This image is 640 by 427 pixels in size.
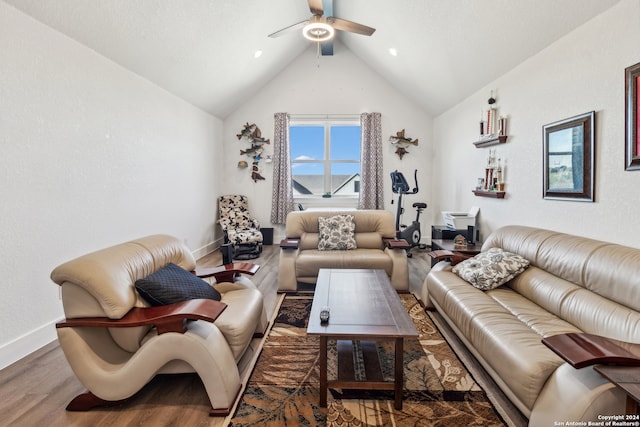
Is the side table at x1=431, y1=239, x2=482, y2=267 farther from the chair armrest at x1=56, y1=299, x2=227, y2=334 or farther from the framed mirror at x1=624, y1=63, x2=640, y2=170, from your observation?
the chair armrest at x1=56, y1=299, x2=227, y2=334

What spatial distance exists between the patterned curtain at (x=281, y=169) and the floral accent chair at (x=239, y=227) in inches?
21.1

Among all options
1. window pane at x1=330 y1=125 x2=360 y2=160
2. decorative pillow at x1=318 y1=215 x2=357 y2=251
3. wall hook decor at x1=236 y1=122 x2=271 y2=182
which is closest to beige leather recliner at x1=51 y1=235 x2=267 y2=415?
decorative pillow at x1=318 y1=215 x2=357 y2=251

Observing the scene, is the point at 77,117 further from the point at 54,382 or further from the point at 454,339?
the point at 454,339

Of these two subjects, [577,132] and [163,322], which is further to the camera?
[577,132]

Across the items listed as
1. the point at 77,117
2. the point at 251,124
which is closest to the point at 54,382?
the point at 77,117

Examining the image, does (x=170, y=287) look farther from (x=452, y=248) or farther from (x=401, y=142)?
(x=401, y=142)

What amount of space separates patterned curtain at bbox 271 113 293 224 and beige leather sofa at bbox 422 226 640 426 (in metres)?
3.95

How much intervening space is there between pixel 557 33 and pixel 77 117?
13.7ft

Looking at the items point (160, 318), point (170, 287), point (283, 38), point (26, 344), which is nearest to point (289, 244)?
point (170, 287)

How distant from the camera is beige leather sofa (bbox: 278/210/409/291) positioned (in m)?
3.51

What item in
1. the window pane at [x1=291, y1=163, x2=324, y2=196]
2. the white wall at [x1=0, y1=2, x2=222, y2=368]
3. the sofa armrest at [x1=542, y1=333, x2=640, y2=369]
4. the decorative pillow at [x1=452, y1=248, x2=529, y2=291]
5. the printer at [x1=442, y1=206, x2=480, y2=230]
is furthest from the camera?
the window pane at [x1=291, y1=163, x2=324, y2=196]

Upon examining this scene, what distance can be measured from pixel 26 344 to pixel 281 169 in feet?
14.9

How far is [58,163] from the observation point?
8.46 ft

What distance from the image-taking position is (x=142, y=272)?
6.68ft
